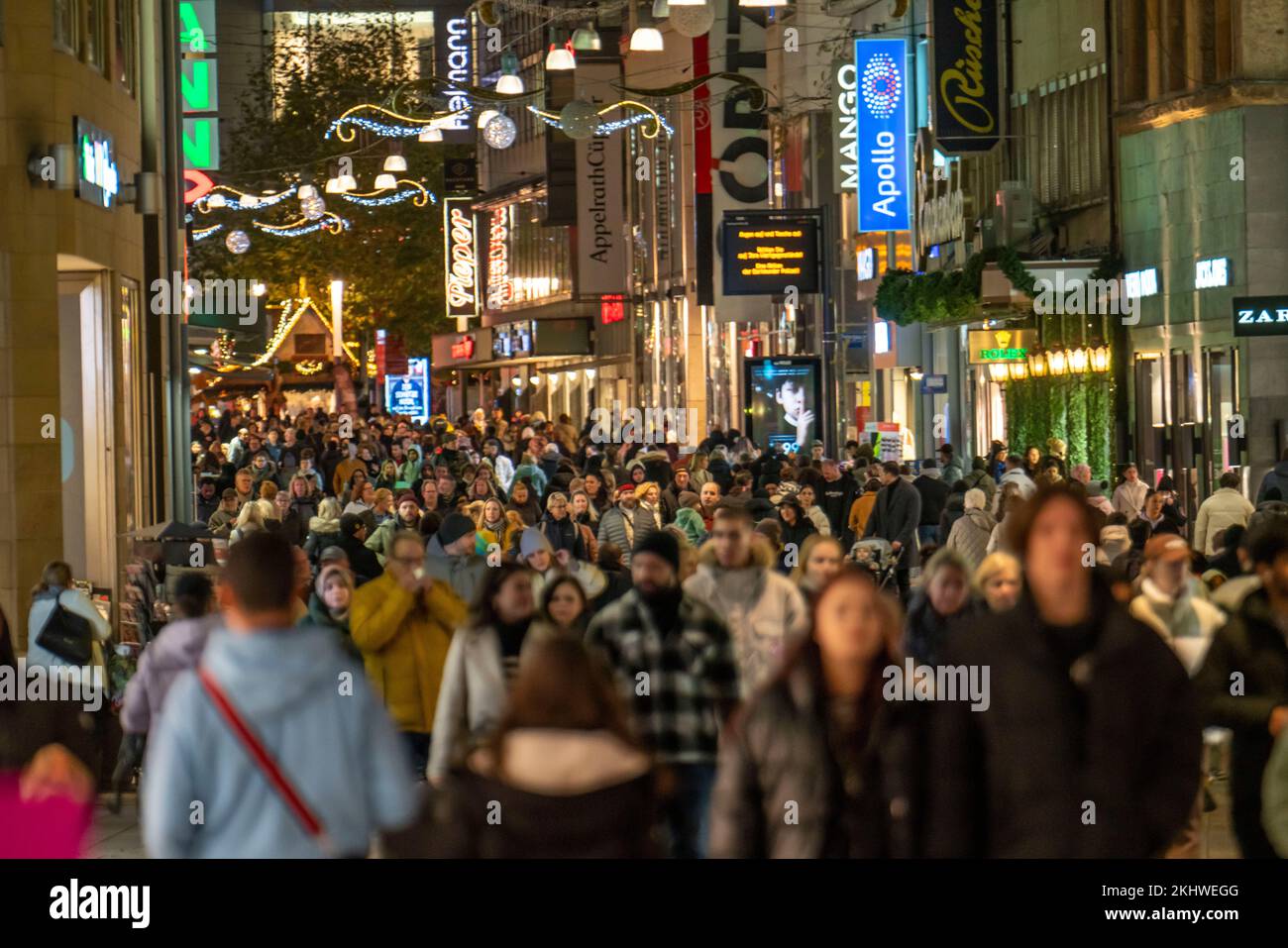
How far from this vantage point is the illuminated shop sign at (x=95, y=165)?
21.3m

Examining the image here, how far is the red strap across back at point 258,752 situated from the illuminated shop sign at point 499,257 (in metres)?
87.3

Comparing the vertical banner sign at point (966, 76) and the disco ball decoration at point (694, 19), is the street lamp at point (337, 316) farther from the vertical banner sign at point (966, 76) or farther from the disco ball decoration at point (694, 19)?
the disco ball decoration at point (694, 19)

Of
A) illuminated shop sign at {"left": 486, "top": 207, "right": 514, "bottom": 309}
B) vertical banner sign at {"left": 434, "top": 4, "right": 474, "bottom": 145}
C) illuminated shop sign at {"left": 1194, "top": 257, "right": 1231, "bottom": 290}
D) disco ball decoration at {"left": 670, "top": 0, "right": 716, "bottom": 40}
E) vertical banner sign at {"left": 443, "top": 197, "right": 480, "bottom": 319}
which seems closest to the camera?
disco ball decoration at {"left": 670, "top": 0, "right": 716, "bottom": 40}

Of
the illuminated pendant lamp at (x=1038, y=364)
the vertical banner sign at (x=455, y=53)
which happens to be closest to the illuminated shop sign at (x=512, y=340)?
the vertical banner sign at (x=455, y=53)

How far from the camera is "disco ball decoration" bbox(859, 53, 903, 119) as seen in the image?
4506cm

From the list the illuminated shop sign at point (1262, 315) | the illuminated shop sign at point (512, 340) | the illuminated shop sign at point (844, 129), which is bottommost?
the illuminated shop sign at point (1262, 315)

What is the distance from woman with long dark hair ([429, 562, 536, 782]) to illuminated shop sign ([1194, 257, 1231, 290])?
2386 centimetres

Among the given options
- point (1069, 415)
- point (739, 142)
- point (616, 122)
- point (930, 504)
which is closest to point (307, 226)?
point (616, 122)

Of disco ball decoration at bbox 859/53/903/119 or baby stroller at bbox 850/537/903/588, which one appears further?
disco ball decoration at bbox 859/53/903/119

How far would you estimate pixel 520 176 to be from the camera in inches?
3698

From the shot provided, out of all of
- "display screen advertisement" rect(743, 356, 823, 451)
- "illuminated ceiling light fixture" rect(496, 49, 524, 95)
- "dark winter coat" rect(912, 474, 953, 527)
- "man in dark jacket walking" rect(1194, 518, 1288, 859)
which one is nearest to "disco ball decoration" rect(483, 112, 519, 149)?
"illuminated ceiling light fixture" rect(496, 49, 524, 95)

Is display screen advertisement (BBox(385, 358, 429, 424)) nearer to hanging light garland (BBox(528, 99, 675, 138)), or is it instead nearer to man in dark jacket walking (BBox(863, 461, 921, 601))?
hanging light garland (BBox(528, 99, 675, 138))

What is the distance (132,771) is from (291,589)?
9.15 m
